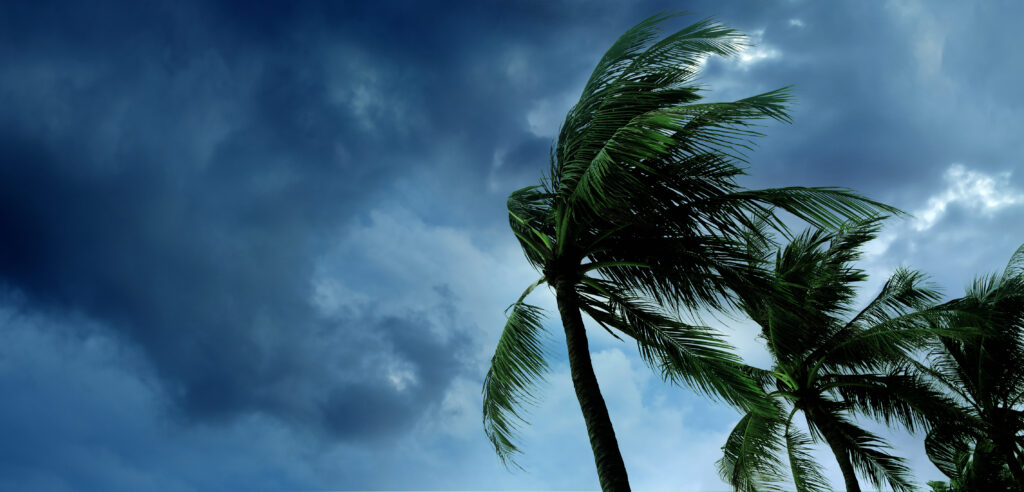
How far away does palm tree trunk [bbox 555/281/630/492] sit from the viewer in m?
6.19

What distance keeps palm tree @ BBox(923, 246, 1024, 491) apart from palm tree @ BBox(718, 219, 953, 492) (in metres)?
1.55

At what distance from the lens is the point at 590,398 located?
6715 millimetres

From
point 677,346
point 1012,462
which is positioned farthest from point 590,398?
point 1012,462

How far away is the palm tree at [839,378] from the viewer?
11766mm

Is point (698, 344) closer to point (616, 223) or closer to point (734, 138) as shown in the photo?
point (616, 223)

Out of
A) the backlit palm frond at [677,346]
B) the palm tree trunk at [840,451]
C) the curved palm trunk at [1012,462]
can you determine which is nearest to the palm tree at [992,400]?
the curved palm trunk at [1012,462]

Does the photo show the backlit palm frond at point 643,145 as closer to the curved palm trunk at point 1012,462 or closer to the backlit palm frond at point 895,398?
the backlit palm frond at point 895,398

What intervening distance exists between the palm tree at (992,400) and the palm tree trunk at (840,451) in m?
2.74

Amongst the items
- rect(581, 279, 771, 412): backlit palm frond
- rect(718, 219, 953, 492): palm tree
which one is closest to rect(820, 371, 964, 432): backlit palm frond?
rect(718, 219, 953, 492): palm tree

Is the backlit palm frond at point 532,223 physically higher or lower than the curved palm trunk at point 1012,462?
higher

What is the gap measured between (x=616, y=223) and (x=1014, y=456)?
1350cm

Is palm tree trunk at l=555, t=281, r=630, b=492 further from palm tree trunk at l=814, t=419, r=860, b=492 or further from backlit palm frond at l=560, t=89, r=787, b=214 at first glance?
palm tree trunk at l=814, t=419, r=860, b=492

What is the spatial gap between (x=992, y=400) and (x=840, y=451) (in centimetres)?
533

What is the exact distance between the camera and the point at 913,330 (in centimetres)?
1088
